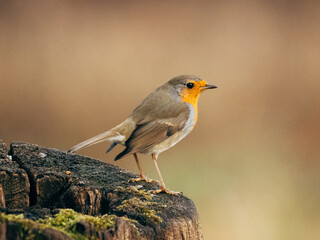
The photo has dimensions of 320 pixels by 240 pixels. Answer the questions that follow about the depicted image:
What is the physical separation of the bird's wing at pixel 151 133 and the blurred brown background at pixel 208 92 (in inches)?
105

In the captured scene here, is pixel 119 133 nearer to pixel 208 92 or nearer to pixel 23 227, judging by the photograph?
pixel 23 227

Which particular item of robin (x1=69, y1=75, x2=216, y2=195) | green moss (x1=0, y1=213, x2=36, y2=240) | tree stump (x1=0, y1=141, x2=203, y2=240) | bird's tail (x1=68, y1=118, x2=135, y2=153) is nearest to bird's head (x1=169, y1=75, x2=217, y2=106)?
robin (x1=69, y1=75, x2=216, y2=195)

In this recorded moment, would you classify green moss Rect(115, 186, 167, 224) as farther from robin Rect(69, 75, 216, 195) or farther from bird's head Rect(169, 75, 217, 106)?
bird's head Rect(169, 75, 217, 106)

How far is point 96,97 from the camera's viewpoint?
829cm

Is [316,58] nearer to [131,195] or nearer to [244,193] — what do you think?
[244,193]

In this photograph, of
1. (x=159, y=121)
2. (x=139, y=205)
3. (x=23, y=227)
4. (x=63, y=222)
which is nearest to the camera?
(x=23, y=227)

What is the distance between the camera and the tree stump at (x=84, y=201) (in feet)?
8.09

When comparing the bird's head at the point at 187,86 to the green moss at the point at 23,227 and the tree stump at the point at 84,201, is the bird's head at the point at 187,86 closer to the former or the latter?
the tree stump at the point at 84,201

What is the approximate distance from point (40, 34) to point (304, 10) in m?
4.61

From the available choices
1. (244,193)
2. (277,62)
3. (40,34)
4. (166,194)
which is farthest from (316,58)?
(166,194)

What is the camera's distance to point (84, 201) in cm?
292

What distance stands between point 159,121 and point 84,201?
1.16 m

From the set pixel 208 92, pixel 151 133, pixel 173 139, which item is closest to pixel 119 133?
pixel 151 133

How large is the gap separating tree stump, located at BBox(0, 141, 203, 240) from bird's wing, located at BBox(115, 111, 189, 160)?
0.37 m
